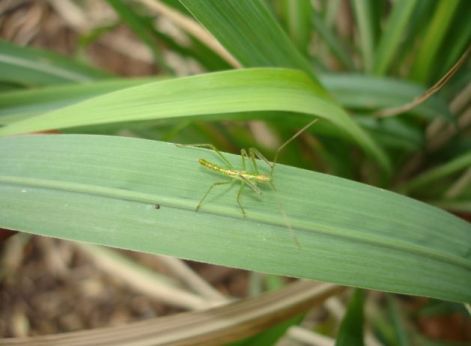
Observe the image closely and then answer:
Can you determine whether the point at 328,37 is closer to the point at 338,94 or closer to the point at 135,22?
the point at 338,94

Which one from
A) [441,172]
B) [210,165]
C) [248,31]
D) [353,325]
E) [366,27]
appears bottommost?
[353,325]

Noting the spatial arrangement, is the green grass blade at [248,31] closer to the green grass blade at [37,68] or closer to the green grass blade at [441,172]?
the green grass blade at [441,172]

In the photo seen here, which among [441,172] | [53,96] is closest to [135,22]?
[53,96]

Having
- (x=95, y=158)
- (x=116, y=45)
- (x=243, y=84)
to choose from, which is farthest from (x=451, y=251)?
(x=116, y=45)

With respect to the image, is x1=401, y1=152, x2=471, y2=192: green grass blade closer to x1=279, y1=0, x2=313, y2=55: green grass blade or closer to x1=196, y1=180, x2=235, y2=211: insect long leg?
x1=279, y1=0, x2=313, y2=55: green grass blade

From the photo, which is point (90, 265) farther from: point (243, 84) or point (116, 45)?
point (243, 84)

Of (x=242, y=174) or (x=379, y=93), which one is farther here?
(x=379, y=93)
